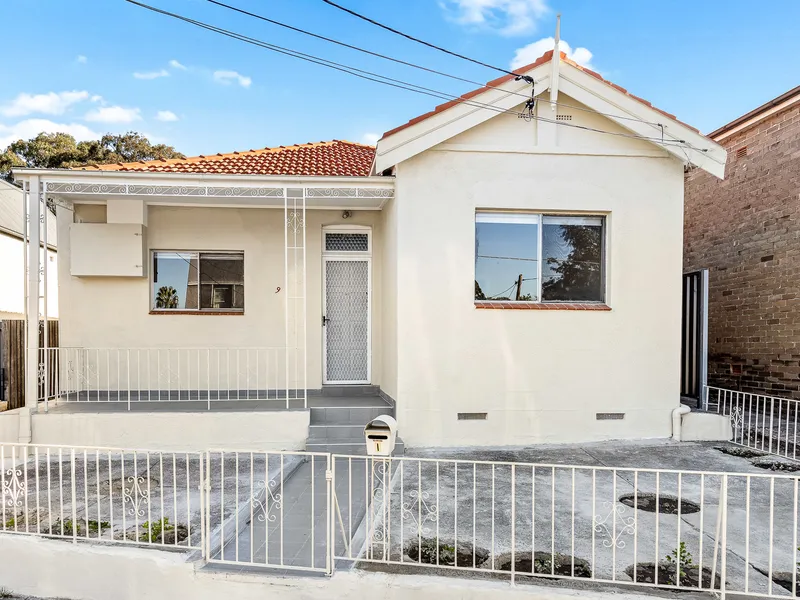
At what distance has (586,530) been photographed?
4.24 metres

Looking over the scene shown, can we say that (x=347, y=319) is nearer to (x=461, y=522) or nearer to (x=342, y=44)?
(x=342, y=44)

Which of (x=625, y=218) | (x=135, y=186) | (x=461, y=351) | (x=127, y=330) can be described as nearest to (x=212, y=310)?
(x=127, y=330)

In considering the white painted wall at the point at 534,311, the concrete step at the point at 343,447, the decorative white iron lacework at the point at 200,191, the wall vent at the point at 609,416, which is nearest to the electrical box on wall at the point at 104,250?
the decorative white iron lacework at the point at 200,191

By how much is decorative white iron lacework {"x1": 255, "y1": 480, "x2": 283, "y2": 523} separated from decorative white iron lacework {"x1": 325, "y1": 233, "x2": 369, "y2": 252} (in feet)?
14.3

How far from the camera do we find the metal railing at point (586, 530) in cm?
342

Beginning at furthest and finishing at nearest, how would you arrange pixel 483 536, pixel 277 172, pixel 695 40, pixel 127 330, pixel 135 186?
pixel 695 40, pixel 127 330, pixel 277 172, pixel 135 186, pixel 483 536

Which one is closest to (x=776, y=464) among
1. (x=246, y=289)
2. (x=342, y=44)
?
(x=342, y=44)

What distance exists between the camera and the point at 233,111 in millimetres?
16641

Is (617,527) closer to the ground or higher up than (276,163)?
closer to the ground

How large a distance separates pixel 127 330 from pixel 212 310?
4.55ft

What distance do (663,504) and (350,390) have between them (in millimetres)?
5019

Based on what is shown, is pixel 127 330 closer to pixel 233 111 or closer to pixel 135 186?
pixel 135 186

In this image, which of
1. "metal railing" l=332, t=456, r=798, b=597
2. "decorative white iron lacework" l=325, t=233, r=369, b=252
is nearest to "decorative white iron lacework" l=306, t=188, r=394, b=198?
"decorative white iron lacework" l=325, t=233, r=369, b=252

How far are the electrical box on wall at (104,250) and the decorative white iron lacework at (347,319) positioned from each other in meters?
3.14
